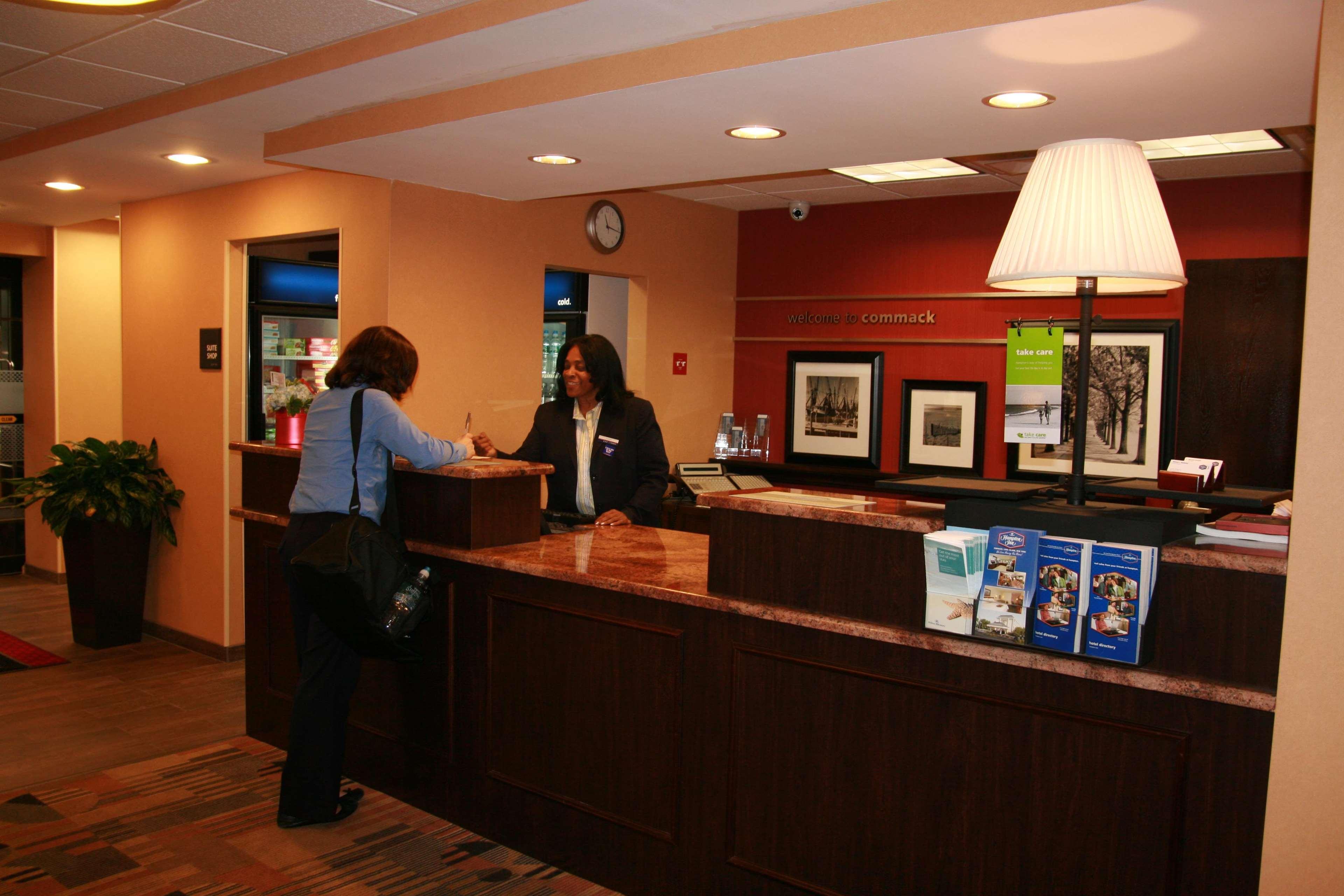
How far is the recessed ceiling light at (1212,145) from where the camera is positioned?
14.3ft

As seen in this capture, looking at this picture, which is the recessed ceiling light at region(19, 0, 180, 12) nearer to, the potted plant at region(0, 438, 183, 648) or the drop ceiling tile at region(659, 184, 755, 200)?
the drop ceiling tile at region(659, 184, 755, 200)

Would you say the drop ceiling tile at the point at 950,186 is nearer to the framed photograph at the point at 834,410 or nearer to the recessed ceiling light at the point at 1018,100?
the framed photograph at the point at 834,410

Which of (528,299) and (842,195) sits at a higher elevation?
(842,195)

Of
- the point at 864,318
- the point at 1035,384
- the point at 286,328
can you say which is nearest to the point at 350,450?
the point at 1035,384

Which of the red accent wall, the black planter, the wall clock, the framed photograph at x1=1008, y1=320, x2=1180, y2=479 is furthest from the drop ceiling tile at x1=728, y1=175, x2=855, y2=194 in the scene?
the black planter

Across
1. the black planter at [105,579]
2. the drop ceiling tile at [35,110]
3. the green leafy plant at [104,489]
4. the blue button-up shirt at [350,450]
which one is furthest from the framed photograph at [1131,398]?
the black planter at [105,579]

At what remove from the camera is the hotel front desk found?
2.21m

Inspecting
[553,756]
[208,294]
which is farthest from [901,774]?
[208,294]

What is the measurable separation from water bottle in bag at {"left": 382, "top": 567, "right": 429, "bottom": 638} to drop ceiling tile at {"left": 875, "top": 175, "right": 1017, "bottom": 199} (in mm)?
3554

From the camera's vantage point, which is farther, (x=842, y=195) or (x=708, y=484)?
(x=708, y=484)

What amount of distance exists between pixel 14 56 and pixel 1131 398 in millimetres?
5200

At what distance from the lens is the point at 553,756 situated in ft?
11.2

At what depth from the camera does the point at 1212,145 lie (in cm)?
454

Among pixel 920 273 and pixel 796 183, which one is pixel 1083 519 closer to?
pixel 796 183
